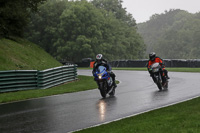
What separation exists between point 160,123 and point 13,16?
1914 centimetres

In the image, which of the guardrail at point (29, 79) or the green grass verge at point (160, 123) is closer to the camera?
the green grass verge at point (160, 123)

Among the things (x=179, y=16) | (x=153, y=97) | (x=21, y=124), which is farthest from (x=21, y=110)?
(x=179, y=16)

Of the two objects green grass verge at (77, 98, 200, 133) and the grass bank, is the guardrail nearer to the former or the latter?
the grass bank

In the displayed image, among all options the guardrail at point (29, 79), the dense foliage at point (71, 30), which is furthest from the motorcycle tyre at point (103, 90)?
the dense foliage at point (71, 30)

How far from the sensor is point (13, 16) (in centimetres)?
2441

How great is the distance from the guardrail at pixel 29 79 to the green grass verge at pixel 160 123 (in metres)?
9.38

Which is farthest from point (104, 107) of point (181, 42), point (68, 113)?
point (181, 42)

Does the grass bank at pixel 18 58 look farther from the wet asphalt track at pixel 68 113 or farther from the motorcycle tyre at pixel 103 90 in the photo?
the wet asphalt track at pixel 68 113

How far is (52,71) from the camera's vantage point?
19.6m

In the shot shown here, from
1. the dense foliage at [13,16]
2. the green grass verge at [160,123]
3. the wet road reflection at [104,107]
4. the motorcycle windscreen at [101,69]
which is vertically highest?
the dense foliage at [13,16]

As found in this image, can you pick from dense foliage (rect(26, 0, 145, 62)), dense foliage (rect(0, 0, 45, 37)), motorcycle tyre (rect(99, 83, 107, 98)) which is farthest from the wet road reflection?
dense foliage (rect(26, 0, 145, 62))

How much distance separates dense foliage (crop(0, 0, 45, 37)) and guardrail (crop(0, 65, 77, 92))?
5536 mm

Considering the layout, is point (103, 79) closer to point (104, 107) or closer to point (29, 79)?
point (104, 107)

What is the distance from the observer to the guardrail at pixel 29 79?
54.2 ft
